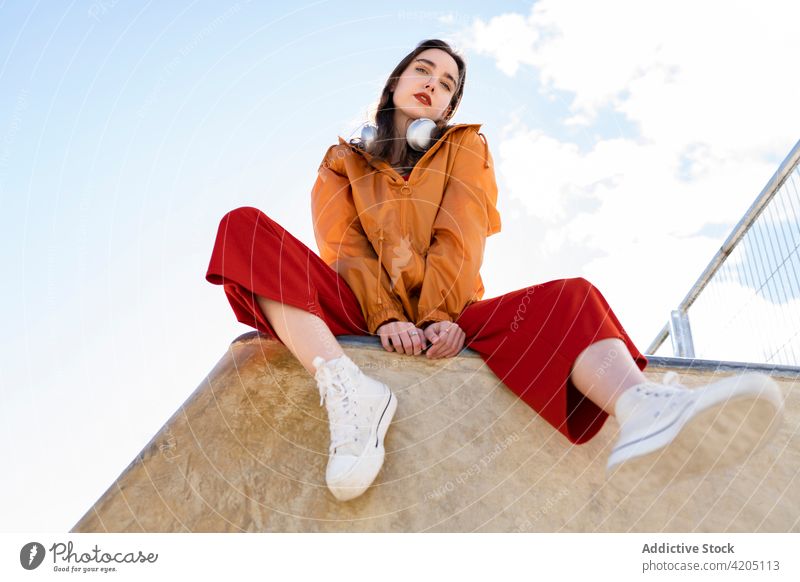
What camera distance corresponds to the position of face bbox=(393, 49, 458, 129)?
2.91 metres

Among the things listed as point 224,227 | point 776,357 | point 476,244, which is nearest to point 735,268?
point 776,357

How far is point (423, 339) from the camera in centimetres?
216

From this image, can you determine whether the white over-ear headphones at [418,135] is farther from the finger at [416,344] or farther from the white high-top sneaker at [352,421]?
the white high-top sneaker at [352,421]

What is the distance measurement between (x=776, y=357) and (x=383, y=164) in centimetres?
228

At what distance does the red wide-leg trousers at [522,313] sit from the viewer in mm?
1938

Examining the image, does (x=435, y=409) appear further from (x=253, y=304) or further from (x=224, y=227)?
(x=224, y=227)

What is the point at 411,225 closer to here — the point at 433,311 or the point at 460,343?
the point at 433,311

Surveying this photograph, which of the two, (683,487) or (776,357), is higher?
(683,487)

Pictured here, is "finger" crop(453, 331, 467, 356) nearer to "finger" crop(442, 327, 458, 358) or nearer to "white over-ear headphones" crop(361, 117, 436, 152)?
"finger" crop(442, 327, 458, 358)

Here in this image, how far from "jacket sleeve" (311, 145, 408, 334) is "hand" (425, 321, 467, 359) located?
138 mm

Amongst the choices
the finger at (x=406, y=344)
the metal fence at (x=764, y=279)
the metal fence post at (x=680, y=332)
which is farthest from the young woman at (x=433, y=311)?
the metal fence post at (x=680, y=332)

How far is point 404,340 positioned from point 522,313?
358 millimetres

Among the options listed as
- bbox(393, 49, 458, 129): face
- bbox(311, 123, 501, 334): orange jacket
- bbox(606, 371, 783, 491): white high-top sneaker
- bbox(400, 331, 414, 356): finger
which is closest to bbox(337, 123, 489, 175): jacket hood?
bbox(311, 123, 501, 334): orange jacket

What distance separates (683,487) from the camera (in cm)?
200
